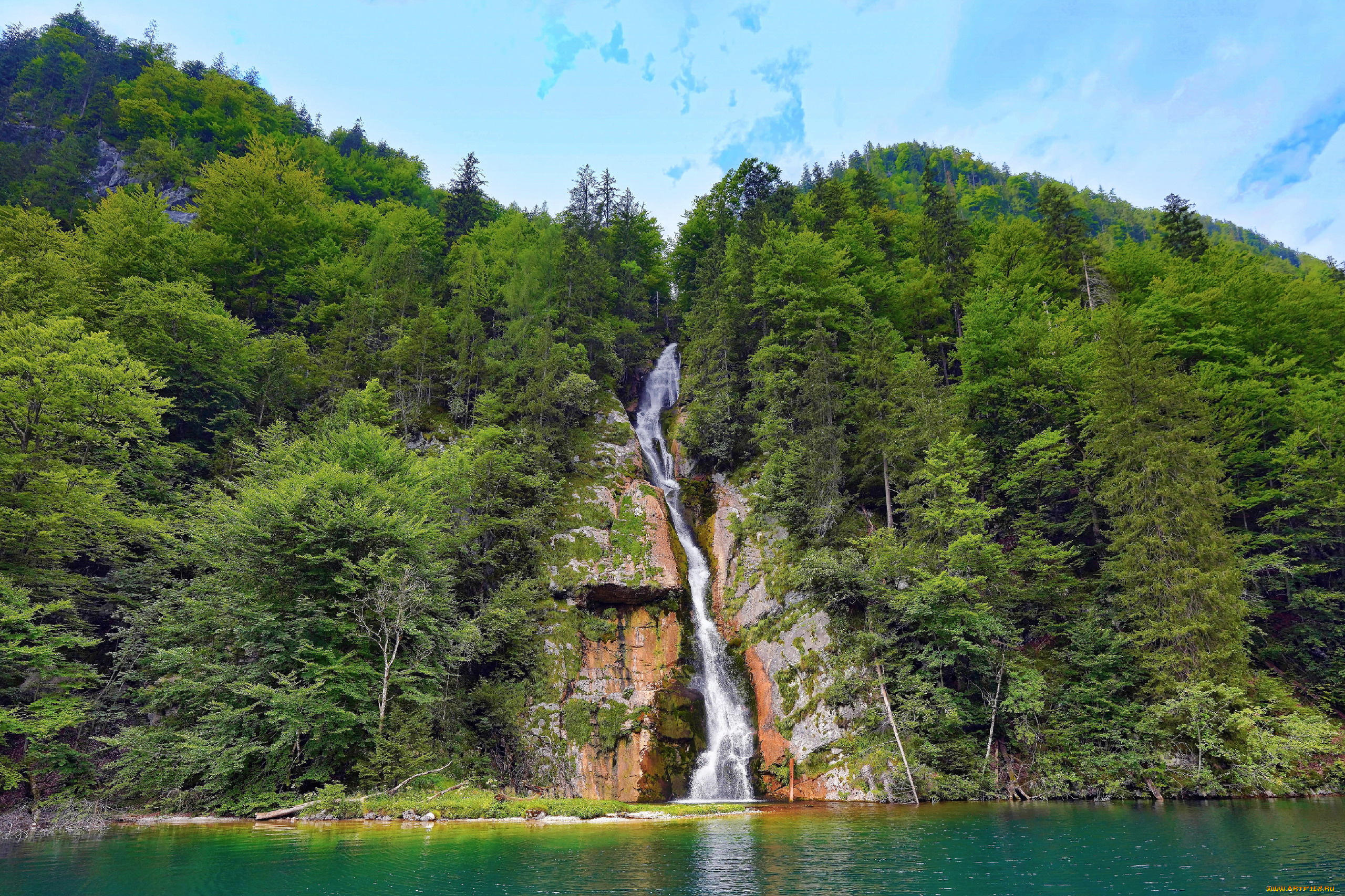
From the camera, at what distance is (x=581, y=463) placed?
108ft

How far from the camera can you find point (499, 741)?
22453 mm

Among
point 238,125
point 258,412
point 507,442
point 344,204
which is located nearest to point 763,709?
point 507,442

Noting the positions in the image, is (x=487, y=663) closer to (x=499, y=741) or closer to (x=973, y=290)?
(x=499, y=741)

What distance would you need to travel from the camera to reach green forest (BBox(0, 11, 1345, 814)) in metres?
18.6

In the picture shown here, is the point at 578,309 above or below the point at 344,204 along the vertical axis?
below

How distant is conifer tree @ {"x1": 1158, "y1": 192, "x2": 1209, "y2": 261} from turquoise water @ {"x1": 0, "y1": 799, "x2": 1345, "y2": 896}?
99.2 feet

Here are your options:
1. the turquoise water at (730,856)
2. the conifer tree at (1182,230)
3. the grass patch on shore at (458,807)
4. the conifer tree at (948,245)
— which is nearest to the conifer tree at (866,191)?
the conifer tree at (948,245)

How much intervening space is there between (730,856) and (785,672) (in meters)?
13.9

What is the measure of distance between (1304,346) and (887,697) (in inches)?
1040

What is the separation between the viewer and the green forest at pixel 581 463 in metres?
18.6

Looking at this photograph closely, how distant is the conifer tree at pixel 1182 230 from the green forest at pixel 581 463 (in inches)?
7.5

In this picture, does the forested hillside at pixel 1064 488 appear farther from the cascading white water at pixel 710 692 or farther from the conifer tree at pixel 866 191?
the conifer tree at pixel 866 191

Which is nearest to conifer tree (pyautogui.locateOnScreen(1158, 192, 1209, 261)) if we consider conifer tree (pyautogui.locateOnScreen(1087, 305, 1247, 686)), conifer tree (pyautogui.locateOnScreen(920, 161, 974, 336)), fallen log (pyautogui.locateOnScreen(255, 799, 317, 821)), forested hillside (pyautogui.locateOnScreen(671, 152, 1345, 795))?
forested hillside (pyautogui.locateOnScreen(671, 152, 1345, 795))

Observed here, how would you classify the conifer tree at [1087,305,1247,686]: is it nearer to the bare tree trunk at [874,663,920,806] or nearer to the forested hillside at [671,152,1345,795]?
the forested hillside at [671,152,1345,795]
